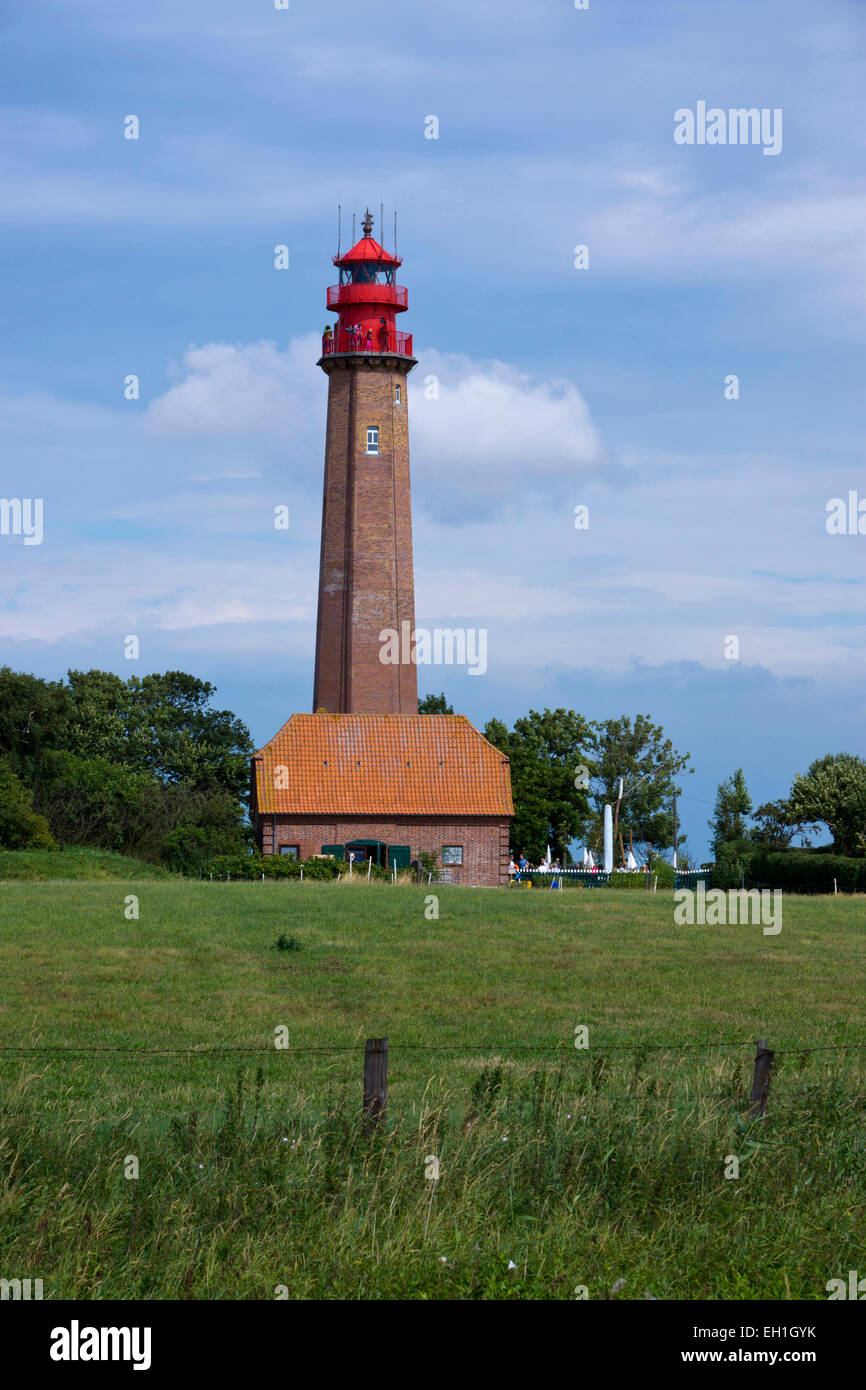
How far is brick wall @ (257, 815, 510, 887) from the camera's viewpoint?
51.7m

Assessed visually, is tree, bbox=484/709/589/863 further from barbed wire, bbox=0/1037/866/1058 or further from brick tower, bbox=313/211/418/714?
barbed wire, bbox=0/1037/866/1058

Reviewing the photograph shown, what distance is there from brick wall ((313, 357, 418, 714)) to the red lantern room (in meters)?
Answer: 0.85

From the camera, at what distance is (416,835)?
5216cm

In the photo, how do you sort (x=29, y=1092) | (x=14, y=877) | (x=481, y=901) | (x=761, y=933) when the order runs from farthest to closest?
(x=14, y=877)
(x=481, y=901)
(x=761, y=933)
(x=29, y=1092)

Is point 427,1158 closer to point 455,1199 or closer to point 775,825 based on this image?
point 455,1199

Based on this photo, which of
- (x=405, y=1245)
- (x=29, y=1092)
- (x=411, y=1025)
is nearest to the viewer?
(x=405, y=1245)

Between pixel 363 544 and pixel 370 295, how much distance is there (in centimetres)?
1074

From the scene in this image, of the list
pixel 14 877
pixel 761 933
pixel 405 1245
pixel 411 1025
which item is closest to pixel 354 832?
pixel 14 877

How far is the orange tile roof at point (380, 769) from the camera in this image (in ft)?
171

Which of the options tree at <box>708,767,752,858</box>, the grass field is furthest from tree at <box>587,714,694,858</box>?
the grass field

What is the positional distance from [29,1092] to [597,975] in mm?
13908

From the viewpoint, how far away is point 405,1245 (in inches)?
341

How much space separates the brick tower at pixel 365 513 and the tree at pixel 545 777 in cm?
1493

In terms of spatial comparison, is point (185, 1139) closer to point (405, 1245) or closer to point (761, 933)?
point (405, 1245)
